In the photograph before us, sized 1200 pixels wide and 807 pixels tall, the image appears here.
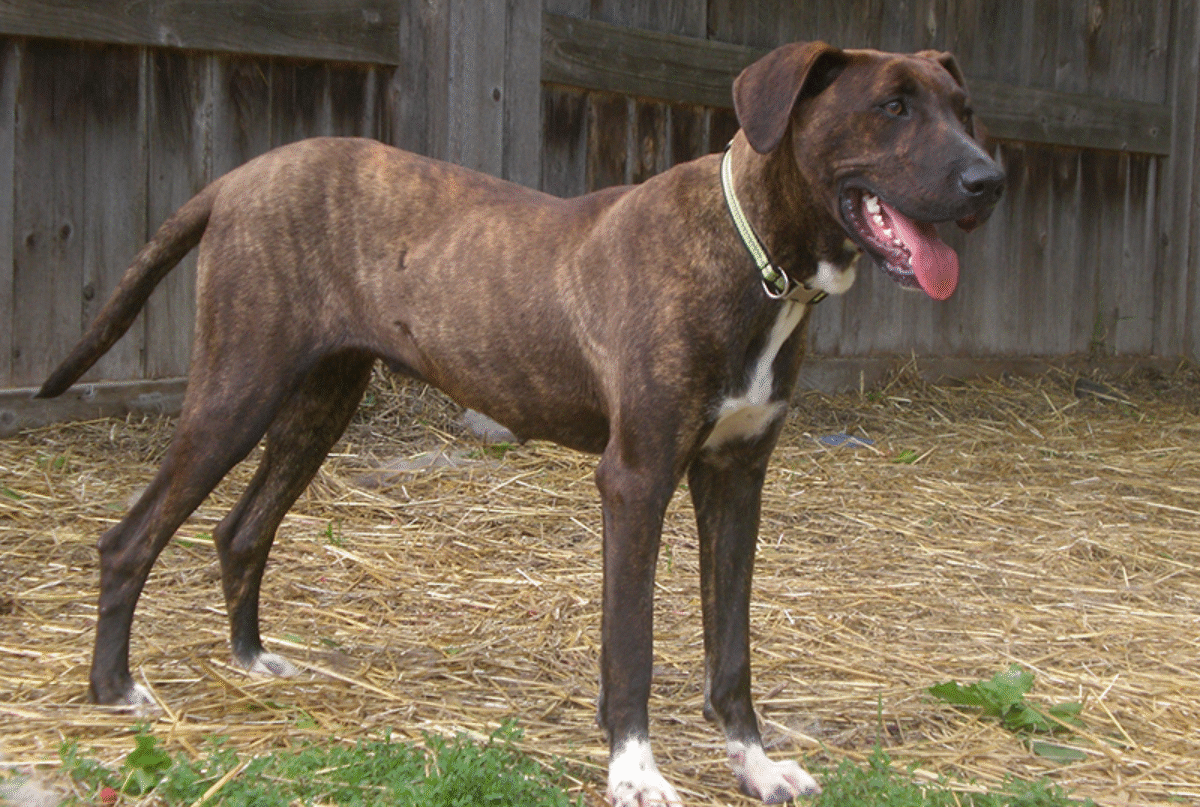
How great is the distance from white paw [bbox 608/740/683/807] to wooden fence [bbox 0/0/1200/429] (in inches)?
129

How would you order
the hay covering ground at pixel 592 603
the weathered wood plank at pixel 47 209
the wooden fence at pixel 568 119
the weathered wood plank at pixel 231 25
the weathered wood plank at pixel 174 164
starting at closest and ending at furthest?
1. the hay covering ground at pixel 592 603
2. the weathered wood plank at pixel 231 25
3. the weathered wood plank at pixel 47 209
4. the wooden fence at pixel 568 119
5. the weathered wood plank at pixel 174 164

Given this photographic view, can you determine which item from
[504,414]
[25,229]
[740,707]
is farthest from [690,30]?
[740,707]

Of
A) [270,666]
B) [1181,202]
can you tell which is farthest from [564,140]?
[1181,202]

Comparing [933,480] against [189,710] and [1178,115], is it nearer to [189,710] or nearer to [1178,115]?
[189,710]

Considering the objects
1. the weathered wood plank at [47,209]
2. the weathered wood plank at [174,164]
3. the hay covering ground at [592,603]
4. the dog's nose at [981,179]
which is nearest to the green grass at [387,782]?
the hay covering ground at [592,603]

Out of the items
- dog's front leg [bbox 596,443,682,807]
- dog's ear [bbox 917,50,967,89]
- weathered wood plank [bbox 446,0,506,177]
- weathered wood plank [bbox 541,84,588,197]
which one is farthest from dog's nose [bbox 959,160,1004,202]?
weathered wood plank [bbox 541,84,588,197]

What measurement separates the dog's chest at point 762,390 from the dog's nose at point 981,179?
0.47m

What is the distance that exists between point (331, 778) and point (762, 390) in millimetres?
1268

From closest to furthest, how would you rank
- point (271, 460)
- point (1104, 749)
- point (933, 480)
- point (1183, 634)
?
point (1104, 749), point (271, 460), point (1183, 634), point (933, 480)

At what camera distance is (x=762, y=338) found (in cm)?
280

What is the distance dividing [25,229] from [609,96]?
2783 millimetres

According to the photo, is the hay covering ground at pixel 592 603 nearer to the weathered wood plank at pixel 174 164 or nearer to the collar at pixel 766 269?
the weathered wood plank at pixel 174 164

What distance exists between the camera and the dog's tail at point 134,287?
344 cm

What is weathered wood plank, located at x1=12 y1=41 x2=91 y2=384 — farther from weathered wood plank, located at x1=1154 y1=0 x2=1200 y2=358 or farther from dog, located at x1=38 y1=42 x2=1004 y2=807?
weathered wood plank, located at x1=1154 y1=0 x2=1200 y2=358
